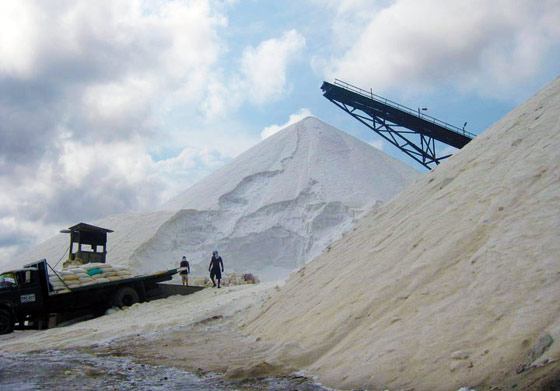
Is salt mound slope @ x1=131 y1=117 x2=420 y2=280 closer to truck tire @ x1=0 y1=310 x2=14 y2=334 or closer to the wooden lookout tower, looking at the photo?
the wooden lookout tower

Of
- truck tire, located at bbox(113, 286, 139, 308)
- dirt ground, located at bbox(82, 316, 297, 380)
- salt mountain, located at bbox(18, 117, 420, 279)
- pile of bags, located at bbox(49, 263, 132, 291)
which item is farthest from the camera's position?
salt mountain, located at bbox(18, 117, 420, 279)

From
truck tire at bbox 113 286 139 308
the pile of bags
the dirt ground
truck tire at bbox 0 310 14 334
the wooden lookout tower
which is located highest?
the wooden lookout tower

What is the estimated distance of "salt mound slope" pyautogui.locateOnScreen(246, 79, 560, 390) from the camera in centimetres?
384

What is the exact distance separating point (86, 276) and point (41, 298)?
179 cm

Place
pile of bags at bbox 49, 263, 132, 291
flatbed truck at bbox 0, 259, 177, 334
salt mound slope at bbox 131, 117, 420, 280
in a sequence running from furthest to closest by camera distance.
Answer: salt mound slope at bbox 131, 117, 420, 280 → pile of bags at bbox 49, 263, 132, 291 → flatbed truck at bbox 0, 259, 177, 334

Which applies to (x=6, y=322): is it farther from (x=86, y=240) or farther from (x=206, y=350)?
(x=86, y=240)

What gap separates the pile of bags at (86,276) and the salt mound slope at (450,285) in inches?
254

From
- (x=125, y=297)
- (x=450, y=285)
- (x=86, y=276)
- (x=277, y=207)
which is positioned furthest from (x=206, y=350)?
(x=277, y=207)

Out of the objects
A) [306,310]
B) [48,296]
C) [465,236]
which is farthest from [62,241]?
[465,236]

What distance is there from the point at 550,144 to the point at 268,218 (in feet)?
66.2

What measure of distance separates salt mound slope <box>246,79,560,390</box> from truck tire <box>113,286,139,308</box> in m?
6.03

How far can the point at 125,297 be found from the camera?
1352 cm

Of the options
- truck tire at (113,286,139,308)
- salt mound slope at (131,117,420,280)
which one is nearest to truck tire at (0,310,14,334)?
truck tire at (113,286,139,308)

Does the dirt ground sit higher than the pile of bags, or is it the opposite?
the pile of bags
